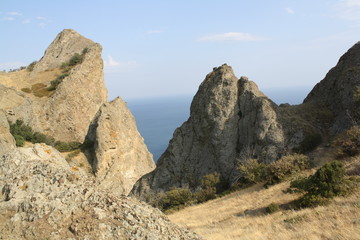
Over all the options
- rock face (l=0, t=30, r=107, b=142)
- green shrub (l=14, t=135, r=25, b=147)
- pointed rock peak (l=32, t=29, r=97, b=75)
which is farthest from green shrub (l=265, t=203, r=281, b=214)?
pointed rock peak (l=32, t=29, r=97, b=75)

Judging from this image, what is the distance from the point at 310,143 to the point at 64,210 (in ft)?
73.1

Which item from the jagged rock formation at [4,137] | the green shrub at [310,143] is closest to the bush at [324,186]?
the green shrub at [310,143]

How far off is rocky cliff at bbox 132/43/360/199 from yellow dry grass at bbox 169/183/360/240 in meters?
6.76

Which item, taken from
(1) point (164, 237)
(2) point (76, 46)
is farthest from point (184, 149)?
(2) point (76, 46)

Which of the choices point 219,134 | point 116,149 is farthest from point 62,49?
point 219,134

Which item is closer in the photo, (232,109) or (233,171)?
(233,171)

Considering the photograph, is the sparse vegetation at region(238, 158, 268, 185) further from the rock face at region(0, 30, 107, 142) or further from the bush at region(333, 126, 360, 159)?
the rock face at region(0, 30, 107, 142)

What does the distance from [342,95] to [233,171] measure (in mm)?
11424

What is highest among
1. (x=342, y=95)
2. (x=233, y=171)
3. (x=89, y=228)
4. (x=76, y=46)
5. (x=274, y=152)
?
(x=76, y=46)

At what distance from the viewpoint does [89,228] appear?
706cm

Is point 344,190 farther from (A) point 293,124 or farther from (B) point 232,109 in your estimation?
(B) point 232,109

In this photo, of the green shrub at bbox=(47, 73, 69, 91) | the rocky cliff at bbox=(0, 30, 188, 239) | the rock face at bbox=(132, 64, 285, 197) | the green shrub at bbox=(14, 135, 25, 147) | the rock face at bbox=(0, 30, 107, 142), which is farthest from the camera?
the green shrub at bbox=(47, 73, 69, 91)

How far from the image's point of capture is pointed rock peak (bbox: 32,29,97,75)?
60969mm

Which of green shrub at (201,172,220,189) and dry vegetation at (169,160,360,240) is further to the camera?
green shrub at (201,172,220,189)
